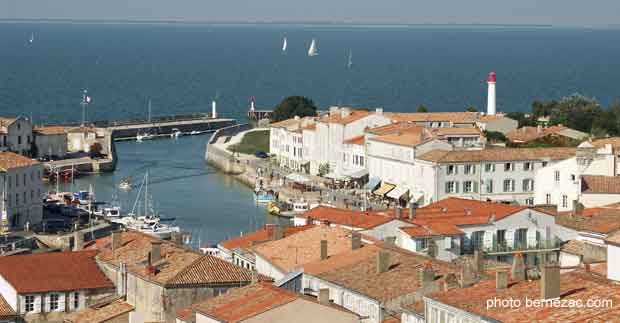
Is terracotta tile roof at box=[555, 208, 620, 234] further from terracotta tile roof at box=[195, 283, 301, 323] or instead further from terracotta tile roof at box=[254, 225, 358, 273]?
terracotta tile roof at box=[195, 283, 301, 323]

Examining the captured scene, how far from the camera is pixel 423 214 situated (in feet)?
132

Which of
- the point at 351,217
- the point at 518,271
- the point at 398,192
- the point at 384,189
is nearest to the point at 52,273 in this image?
the point at 518,271

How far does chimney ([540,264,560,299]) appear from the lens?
19.8m

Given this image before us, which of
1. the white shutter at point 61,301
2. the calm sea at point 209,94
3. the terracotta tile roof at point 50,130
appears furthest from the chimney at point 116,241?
the terracotta tile roof at point 50,130

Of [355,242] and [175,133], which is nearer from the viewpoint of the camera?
[355,242]

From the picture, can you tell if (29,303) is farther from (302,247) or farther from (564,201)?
(564,201)

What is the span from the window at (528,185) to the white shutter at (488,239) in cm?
2090

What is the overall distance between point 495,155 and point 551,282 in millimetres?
38848

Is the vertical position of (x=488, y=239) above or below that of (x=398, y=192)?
below

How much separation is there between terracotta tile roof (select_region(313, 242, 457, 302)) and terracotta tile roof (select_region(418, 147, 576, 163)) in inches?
1114

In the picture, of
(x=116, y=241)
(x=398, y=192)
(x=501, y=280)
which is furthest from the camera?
(x=398, y=192)

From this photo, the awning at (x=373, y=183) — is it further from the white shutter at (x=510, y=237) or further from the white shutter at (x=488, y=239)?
the white shutter at (x=488, y=239)

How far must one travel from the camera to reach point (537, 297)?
799 inches

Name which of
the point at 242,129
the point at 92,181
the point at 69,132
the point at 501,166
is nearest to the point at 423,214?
the point at 501,166
